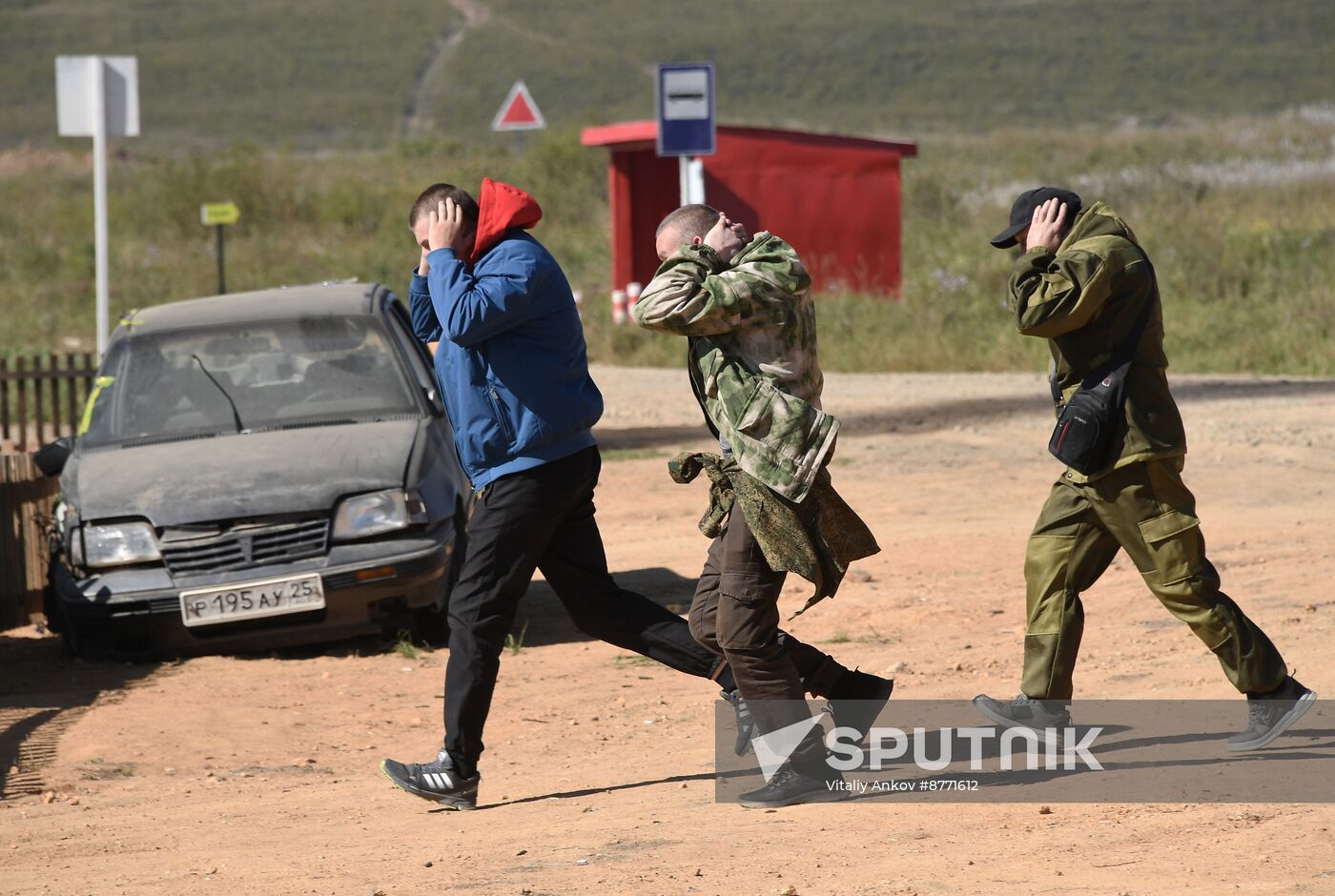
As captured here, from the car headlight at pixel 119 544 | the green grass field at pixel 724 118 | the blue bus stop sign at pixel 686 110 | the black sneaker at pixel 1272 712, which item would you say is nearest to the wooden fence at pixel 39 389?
the blue bus stop sign at pixel 686 110

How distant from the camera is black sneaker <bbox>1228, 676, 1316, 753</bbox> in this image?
200 inches

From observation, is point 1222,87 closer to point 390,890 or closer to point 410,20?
point 410,20

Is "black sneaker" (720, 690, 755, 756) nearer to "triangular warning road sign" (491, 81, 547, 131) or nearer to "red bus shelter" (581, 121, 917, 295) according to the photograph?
"red bus shelter" (581, 121, 917, 295)

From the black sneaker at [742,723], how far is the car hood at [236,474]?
253cm

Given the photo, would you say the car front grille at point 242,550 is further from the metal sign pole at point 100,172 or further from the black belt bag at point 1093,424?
the metal sign pole at point 100,172

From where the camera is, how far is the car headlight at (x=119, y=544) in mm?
7465

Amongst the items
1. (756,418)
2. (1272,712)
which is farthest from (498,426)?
(1272,712)

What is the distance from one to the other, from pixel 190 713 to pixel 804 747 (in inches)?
121

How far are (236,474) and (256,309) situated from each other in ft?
4.40

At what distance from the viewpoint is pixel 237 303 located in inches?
346

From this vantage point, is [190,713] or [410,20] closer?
[190,713]

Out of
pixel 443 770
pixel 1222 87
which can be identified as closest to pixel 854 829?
pixel 443 770

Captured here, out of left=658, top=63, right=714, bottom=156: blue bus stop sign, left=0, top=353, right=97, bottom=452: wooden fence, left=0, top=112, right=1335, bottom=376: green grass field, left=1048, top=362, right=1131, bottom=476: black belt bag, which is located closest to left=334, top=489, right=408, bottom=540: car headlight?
left=1048, top=362, right=1131, bottom=476: black belt bag

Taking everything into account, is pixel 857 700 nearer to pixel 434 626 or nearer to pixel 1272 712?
pixel 1272 712
